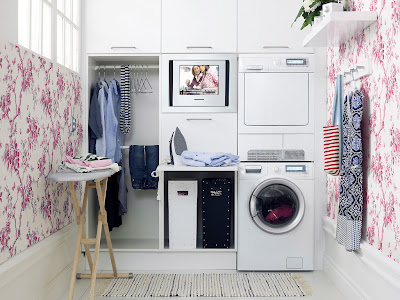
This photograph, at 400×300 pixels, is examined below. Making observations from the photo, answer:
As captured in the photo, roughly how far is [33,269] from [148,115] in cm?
190

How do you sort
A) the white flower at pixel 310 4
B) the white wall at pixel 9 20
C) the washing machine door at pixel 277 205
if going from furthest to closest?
1. the washing machine door at pixel 277 205
2. the white flower at pixel 310 4
3. the white wall at pixel 9 20

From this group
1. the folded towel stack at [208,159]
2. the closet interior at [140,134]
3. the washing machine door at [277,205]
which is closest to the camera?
the folded towel stack at [208,159]

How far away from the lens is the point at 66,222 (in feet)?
10.5

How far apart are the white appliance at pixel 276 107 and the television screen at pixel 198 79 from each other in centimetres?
21

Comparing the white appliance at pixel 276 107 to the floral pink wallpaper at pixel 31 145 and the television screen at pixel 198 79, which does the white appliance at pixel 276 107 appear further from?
the floral pink wallpaper at pixel 31 145

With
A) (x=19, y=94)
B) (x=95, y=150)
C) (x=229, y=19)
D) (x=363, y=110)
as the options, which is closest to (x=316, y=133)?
(x=363, y=110)

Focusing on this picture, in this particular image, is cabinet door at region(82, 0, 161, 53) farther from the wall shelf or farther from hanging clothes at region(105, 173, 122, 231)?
the wall shelf

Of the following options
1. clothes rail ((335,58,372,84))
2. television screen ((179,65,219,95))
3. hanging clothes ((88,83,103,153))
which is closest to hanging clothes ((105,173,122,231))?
hanging clothes ((88,83,103,153))

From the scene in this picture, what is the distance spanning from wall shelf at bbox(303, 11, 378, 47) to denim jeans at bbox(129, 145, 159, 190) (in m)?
1.54

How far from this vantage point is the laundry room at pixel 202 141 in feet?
9.92

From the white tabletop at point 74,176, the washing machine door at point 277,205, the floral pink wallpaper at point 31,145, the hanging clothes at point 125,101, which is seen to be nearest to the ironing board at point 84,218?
the white tabletop at point 74,176

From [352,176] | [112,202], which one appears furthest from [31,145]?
[352,176]

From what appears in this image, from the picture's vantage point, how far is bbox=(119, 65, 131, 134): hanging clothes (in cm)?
378

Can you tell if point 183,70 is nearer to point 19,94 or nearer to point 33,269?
point 19,94
